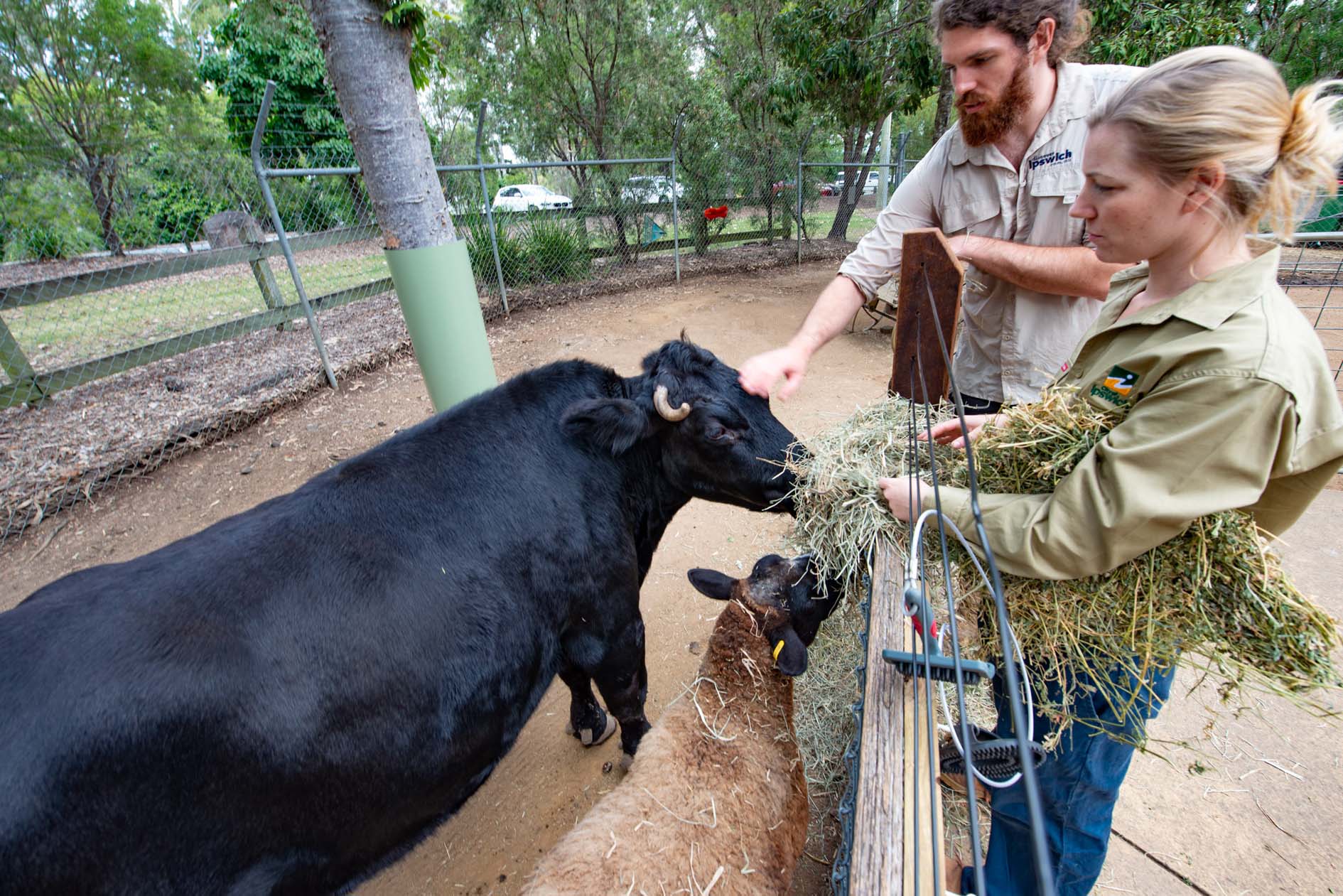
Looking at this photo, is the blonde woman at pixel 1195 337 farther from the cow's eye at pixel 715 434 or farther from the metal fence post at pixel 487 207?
the metal fence post at pixel 487 207

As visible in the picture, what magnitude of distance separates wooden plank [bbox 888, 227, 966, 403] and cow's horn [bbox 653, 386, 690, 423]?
904mm

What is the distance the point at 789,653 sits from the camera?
8.08 ft

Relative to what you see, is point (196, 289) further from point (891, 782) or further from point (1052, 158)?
point (891, 782)

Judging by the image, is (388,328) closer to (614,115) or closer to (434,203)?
(434,203)

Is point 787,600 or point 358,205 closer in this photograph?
point 787,600

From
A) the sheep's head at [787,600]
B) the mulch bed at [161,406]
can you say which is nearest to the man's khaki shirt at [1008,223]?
the sheep's head at [787,600]

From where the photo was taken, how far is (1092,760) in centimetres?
184

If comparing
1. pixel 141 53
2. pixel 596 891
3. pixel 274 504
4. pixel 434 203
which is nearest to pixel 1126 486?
pixel 596 891

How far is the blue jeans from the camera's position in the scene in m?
1.79

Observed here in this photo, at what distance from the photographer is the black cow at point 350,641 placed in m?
1.63

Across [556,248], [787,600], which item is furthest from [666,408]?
[556,248]

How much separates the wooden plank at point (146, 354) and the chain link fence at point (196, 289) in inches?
0.7

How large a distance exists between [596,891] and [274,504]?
176 cm

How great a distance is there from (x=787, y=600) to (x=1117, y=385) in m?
1.58
